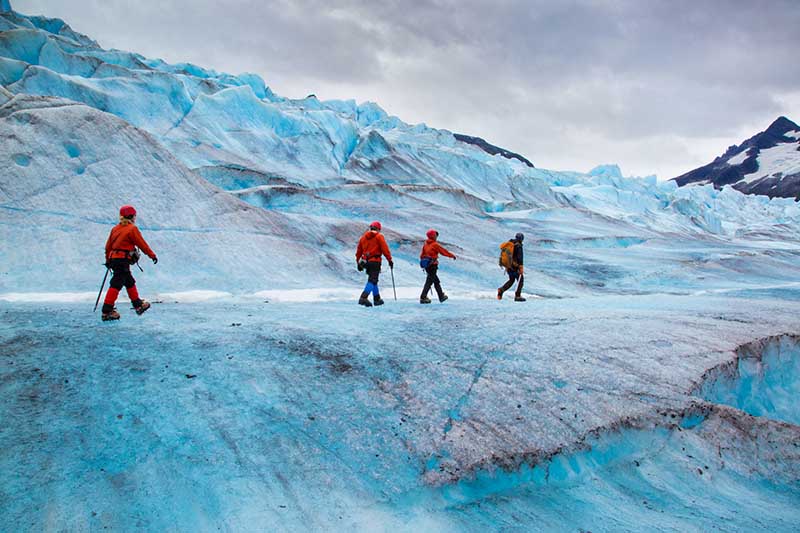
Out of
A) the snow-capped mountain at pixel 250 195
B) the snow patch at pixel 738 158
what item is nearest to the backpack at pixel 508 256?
the snow-capped mountain at pixel 250 195

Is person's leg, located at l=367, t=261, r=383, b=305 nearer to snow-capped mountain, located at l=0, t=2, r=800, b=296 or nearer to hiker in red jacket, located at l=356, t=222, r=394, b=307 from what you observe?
hiker in red jacket, located at l=356, t=222, r=394, b=307

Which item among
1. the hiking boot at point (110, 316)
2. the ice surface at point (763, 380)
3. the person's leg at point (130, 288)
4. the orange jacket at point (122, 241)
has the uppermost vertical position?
the orange jacket at point (122, 241)

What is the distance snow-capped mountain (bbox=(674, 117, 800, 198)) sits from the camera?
94.1 metres

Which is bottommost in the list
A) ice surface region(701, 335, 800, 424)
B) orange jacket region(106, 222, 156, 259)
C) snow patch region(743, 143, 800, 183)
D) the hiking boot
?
ice surface region(701, 335, 800, 424)

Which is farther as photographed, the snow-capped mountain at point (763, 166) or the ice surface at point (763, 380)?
the snow-capped mountain at point (763, 166)

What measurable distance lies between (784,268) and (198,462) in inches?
969

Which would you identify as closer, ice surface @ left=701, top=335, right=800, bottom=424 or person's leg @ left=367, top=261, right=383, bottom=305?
ice surface @ left=701, top=335, right=800, bottom=424

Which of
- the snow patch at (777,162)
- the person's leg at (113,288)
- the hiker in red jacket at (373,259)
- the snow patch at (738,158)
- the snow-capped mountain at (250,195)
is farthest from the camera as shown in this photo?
the snow patch at (738,158)

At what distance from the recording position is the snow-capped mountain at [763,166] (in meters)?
94.1

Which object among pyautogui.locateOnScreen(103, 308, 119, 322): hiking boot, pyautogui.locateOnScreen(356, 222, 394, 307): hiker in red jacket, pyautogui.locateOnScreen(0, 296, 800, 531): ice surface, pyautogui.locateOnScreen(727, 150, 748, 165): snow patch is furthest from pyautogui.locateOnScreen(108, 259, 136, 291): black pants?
pyautogui.locateOnScreen(727, 150, 748, 165): snow patch

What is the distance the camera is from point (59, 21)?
37969 millimetres

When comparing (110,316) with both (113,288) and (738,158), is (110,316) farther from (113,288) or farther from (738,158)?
(738,158)

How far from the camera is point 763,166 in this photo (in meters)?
111

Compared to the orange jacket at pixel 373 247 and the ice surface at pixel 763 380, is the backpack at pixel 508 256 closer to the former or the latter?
the orange jacket at pixel 373 247
